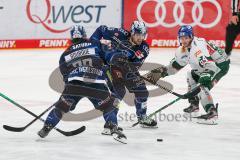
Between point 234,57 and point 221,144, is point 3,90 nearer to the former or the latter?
point 221,144

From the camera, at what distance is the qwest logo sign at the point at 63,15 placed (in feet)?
48.7

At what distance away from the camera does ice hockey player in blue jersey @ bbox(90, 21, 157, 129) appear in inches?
309

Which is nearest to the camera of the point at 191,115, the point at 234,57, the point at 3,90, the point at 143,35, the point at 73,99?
the point at 73,99

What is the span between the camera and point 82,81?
7.02m

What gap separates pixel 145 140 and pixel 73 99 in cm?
96

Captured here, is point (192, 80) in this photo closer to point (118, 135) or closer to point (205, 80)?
point (205, 80)

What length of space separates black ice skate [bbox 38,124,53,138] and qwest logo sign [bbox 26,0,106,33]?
8.04 metres

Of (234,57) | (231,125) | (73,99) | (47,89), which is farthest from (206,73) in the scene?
(234,57)

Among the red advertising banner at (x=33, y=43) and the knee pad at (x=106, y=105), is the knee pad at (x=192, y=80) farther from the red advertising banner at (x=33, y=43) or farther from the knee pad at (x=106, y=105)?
the red advertising banner at (x=33, y=43)

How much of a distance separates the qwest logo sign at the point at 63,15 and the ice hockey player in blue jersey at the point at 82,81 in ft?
25.9

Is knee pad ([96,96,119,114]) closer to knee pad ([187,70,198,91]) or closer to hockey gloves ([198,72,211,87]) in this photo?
hockey gloves ([198,72,211,87])

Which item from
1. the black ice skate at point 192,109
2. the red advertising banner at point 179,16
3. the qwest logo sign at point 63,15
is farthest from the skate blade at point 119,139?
the red advertising banner at point 179,16

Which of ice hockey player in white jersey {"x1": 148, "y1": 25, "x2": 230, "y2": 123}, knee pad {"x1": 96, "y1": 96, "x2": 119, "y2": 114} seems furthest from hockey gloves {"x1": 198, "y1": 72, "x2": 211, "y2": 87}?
knee pad {"x1": 96, "y1": 96, "x2": 119, "y2": 114}

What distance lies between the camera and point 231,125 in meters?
8.15
